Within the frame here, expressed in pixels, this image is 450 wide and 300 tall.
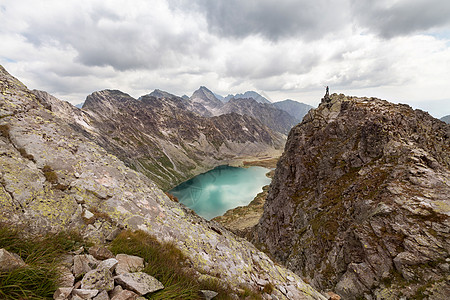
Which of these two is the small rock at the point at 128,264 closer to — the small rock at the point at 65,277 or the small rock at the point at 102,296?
the small rock at the point at 102,296

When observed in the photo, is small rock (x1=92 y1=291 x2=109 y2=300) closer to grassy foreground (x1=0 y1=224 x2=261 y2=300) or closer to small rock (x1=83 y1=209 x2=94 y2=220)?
grassy foreground (x1=0 y1=224 x2=261 y2=300)

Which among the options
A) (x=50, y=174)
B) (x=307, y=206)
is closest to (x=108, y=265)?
(x=50, y=174)

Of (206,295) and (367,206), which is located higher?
(206,295)

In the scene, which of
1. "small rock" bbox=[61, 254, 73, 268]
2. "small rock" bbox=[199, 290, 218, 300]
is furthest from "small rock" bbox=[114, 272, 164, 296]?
"small rock" bbox=[199, 290, 218, 300]

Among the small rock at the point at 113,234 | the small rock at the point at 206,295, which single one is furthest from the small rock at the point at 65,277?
the small rock at the point at 206,295

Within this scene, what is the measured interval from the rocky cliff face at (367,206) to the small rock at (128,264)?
21791mm

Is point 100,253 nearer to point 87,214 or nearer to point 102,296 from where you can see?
point 102,296

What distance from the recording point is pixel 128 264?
6555 mm

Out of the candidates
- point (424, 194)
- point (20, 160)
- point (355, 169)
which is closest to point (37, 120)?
point (20, 160)

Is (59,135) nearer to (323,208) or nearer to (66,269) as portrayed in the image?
(66,269)

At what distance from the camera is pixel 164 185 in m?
196

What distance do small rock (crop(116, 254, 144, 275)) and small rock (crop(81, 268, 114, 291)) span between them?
26.2 inches

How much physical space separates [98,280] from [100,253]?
1797 mm

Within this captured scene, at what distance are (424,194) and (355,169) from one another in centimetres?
1383
